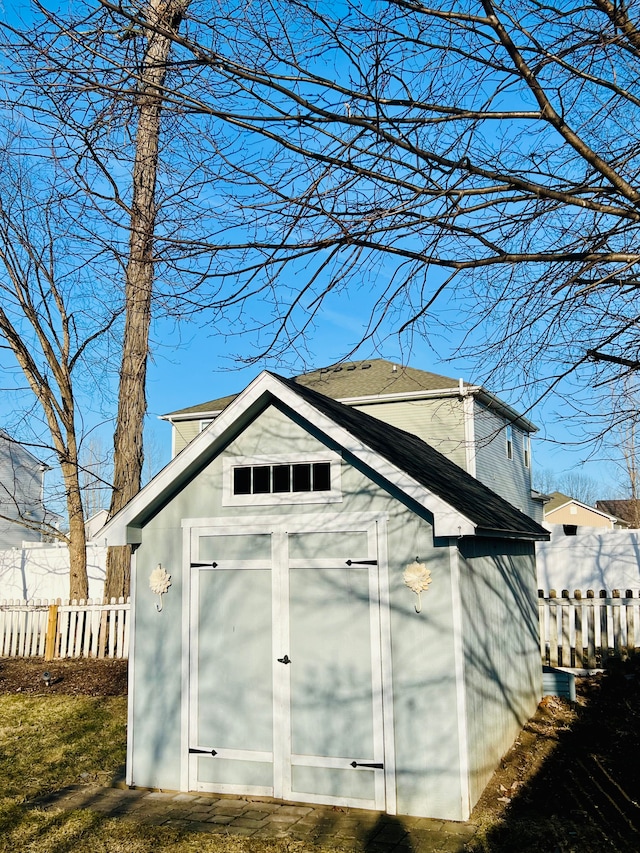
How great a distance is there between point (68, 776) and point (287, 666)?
327cm

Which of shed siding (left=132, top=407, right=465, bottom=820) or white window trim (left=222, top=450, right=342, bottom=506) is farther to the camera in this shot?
white window trim (left=222, top=450, right=342, bottom=506)

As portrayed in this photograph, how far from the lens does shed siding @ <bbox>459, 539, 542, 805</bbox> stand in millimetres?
7082

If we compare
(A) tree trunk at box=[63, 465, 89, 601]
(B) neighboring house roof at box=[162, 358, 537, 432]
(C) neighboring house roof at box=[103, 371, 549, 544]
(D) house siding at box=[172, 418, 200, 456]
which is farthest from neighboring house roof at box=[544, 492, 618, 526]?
(C) neighboring house roof at box=[103, 371, 549, 544]

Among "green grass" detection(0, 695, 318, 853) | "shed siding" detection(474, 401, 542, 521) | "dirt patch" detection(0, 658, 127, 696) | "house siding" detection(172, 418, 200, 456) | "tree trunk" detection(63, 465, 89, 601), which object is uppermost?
"house siding" detection(172, 418, 200, 456)

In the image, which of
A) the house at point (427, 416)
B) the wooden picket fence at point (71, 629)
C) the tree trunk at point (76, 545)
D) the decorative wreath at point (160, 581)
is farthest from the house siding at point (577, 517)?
the decorative wreath at point (160, 581)

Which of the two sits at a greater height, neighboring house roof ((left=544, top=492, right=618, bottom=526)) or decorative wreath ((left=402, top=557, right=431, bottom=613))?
neighboring house roof ((left=544, top=492, right=618, bottom=526))

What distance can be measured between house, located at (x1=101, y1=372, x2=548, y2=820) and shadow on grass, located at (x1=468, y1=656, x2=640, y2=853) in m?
0.49

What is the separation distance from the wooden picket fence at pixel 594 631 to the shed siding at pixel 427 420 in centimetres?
789

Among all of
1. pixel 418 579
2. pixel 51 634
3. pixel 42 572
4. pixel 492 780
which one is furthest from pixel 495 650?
pixel 42 572

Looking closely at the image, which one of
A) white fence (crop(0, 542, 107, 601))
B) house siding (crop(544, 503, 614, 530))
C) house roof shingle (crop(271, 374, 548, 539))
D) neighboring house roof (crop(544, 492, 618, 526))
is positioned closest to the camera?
house roof shingle (crop(271, 374, 548, 539))

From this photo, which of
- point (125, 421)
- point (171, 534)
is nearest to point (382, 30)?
point (171, 534)

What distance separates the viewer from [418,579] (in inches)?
279

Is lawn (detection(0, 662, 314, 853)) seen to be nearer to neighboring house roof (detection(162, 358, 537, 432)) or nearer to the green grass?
the green grass

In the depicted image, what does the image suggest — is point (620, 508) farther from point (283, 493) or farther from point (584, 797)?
point (283, 493)
